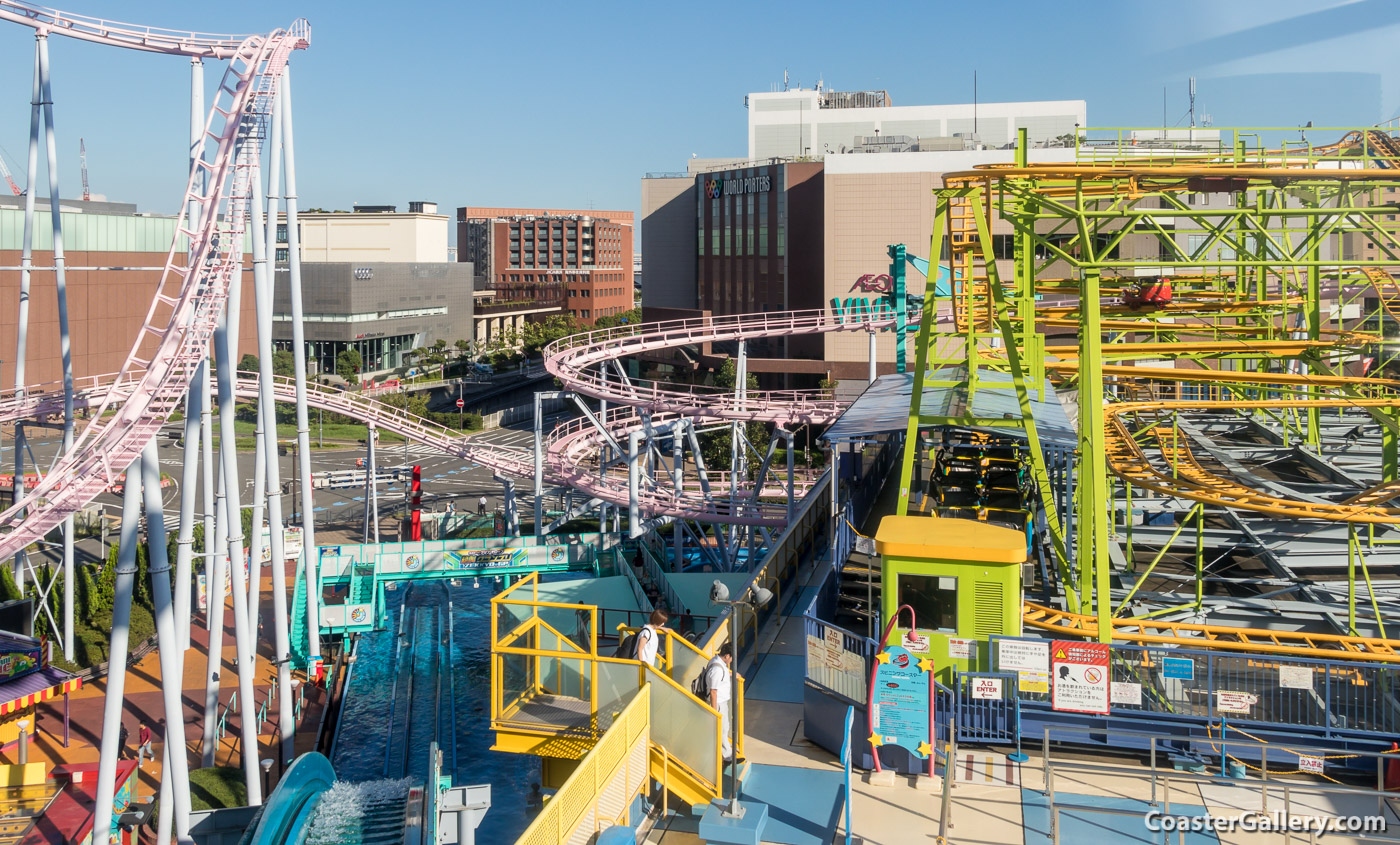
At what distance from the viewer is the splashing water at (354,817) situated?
1264 cm

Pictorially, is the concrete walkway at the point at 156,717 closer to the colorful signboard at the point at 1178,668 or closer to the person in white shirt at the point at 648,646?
the person in white shirt at the point at 648,646

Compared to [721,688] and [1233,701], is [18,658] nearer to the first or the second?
[721,688]

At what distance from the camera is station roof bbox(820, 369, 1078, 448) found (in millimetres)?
15344

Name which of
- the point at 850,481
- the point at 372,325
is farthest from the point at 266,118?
the point at 372,325

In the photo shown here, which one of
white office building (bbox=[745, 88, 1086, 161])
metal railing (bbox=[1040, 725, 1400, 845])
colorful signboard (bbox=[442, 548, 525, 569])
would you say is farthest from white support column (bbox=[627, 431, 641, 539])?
white office building (bbox=[745, 88, 1086, 161])

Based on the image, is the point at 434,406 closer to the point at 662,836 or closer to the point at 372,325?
the point at 372,325

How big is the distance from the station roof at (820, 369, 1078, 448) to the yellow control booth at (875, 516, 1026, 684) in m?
3.67

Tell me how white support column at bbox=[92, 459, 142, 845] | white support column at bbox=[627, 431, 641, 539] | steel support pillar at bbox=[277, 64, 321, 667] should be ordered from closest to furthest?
1. white support column at bbox=[92, 459, 142, 845]
2. steel support pillar at bbox=[277, 64, 321, 667]
3. white support column at bbox=[627, 431, 641, 539]

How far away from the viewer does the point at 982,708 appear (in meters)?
11.0

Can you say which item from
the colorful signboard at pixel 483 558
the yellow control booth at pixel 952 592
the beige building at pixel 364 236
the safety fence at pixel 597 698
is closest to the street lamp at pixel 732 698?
the safety fence at pixel 597 698

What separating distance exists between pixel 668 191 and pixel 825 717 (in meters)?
63.1

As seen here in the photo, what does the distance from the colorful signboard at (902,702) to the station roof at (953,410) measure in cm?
492

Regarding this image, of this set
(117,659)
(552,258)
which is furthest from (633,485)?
(552,258)

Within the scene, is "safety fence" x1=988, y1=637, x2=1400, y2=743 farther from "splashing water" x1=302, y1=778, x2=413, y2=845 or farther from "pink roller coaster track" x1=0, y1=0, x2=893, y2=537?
"pink roller coaster track" x1=0, y1=0, x2=893, y2=537
